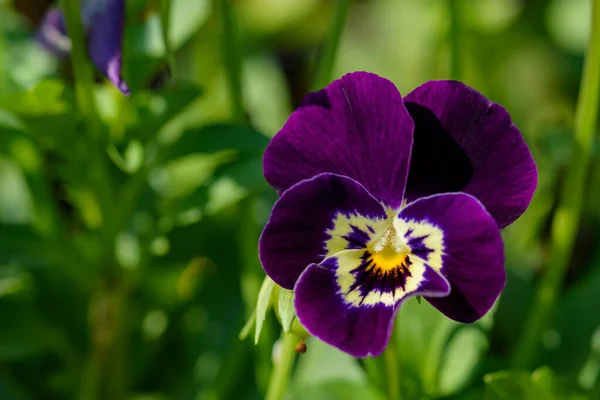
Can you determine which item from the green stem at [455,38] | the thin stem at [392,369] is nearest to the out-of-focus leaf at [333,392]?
the thin stem at [392,369]

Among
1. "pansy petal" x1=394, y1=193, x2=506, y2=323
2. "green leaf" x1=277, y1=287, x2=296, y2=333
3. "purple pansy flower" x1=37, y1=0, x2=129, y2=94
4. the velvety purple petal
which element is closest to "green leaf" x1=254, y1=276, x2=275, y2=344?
"green leaf" x1=277, y1=287, x2=296, y2=333

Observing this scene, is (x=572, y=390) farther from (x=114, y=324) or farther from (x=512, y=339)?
(x=114, y=324)

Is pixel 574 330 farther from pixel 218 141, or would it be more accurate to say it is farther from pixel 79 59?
pixel 79 59

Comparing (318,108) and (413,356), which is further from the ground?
(318,108)

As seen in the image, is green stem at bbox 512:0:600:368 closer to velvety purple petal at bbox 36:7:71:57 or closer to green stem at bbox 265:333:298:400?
green stem at bbox 265:333:298:400

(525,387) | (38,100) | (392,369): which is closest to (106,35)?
(38,100)

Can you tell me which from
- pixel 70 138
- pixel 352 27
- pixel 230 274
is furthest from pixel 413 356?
pixel 352 27
